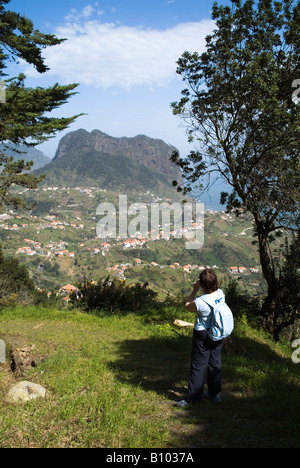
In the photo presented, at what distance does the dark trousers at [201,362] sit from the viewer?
3.80m

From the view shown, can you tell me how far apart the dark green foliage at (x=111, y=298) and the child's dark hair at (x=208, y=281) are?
5902 mm

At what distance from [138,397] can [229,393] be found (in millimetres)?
1213

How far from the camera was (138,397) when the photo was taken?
Answer: 13.5ft

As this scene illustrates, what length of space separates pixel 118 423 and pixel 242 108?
7203mm

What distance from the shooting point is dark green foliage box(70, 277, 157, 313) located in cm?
972

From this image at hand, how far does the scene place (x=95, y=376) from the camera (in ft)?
15.4

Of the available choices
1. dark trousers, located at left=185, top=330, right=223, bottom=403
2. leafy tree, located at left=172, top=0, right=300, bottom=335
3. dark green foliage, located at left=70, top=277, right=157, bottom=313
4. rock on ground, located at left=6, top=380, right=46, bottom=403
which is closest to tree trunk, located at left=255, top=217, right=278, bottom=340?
leafy tree, located at left=172, top=0, right=300, bottom=335

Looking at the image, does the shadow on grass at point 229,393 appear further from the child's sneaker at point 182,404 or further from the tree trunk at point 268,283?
the tree trunk at point 268,283

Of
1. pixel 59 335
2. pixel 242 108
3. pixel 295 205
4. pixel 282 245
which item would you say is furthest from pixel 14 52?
pixel 282 245

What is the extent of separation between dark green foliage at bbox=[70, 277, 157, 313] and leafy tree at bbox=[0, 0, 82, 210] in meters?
3.38

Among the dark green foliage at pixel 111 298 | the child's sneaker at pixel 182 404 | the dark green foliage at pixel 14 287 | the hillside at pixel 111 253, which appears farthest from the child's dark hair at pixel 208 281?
the hillside at pixel 111 253

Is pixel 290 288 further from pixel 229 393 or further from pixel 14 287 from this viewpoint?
pixel 14 287

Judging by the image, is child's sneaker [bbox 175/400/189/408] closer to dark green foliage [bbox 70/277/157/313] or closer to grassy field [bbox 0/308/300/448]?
grassy field [bbox 0/308/300/448]
